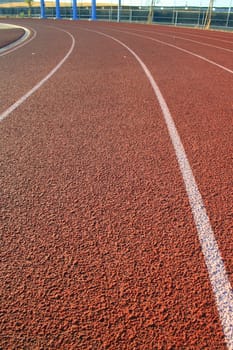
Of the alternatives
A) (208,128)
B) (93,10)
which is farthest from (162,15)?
(208,128)

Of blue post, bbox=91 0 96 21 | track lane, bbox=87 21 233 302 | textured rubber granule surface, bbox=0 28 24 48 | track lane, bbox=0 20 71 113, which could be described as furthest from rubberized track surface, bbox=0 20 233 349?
blue post, bbox=91 0 96 21

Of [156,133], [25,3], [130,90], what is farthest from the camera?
[25,3]

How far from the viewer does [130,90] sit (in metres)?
6.75

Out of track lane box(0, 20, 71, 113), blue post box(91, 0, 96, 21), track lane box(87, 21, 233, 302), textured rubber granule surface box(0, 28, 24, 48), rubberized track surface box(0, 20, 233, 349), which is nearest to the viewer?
rubberized track surface box(0, 20, 233, 349)

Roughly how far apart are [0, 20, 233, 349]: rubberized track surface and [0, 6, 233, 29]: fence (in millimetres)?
30239

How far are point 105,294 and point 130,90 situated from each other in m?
5.58

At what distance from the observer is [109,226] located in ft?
8.16

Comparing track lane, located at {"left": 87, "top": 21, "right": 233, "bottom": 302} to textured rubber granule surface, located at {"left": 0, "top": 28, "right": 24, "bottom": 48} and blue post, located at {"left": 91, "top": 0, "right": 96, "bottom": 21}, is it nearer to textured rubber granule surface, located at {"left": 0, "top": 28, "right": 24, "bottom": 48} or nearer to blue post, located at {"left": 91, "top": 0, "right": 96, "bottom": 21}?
textured rubber granule surface, located at {"left": 0, "top": 28, "right": 24, "bottom": 48}

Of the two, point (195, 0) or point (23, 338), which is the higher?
point (195, 0)

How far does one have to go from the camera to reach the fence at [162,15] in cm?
3036

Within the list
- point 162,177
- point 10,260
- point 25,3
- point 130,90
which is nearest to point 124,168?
point 162,177

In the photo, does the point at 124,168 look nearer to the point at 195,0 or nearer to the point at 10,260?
the point at 10,260

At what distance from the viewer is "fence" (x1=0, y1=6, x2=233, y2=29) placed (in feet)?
99.6

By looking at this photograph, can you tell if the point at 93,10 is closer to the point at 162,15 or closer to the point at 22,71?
the point at 162,15
